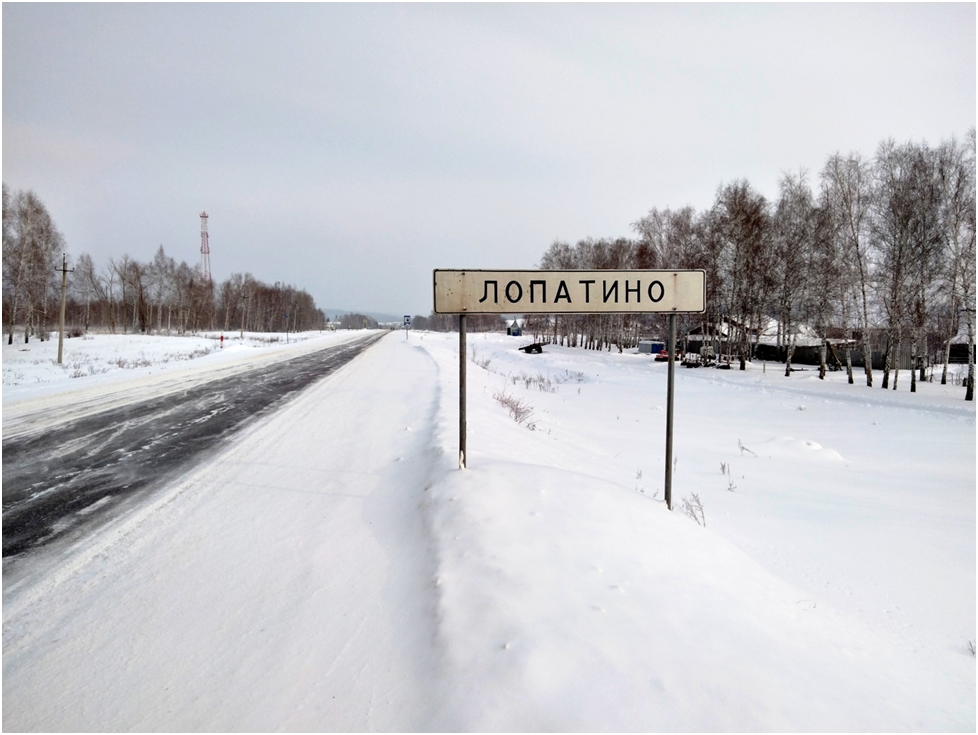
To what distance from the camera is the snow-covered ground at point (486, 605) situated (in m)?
2.12

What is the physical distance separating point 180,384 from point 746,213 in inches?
1114

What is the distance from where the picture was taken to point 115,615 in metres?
2.95

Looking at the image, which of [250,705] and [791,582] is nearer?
[250,705]

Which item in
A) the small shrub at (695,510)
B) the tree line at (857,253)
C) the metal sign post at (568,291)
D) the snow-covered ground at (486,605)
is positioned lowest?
the small shrub at (695,510)

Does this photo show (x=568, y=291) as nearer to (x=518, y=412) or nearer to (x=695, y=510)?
(x=695, y=510)

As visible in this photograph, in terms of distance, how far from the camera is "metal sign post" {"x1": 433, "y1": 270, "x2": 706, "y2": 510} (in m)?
Result: 4.74

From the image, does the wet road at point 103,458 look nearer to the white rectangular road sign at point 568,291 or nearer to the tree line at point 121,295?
the white rectangular road sign at point 568,291

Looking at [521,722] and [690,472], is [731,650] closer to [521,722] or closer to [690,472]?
[521,722]

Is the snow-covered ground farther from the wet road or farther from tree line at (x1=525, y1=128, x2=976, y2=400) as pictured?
tree line at (x1=525, y1=128, x2=976, y2=400)

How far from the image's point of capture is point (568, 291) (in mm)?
4785

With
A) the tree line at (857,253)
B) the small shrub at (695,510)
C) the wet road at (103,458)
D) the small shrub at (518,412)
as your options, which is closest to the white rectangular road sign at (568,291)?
the small shrub at (695,510)

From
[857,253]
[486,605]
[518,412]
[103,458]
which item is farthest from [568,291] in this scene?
[857,253]

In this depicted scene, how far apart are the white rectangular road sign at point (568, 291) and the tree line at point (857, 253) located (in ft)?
58.9

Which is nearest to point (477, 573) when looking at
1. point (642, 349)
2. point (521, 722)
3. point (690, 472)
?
point (521, 722)
